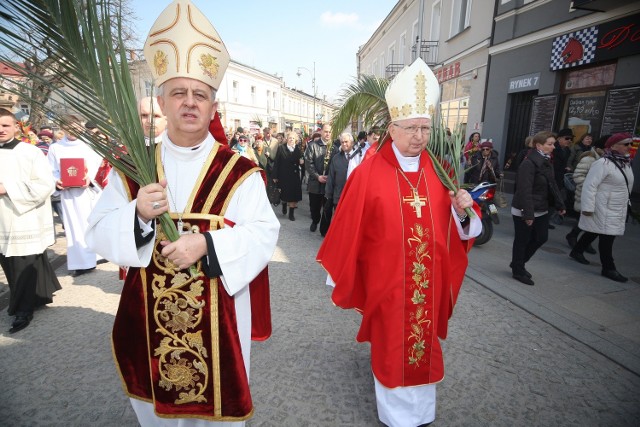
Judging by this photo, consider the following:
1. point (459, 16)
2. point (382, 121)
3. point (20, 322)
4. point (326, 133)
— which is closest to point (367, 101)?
point (382, 121)

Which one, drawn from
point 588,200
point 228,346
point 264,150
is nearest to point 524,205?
point 588,200

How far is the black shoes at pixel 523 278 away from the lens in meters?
4.73

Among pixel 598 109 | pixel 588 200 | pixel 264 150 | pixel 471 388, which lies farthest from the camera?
pixel 264 150

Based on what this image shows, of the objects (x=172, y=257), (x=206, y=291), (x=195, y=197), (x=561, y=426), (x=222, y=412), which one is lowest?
(x=561, y=426)

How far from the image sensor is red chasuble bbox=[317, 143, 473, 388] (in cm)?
233

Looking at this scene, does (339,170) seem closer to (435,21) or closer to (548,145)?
(548,145)

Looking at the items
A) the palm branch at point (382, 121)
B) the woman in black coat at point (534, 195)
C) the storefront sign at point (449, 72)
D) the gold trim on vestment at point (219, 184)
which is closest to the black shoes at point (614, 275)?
the woman in black coat at point (534, 195)

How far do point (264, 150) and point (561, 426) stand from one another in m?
9.32

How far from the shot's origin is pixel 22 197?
342 cm

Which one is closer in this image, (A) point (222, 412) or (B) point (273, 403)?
(A) point (222, 412)

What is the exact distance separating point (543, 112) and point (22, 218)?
11749mm

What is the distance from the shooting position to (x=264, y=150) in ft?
34.3

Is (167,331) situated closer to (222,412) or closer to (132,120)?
(222,412)

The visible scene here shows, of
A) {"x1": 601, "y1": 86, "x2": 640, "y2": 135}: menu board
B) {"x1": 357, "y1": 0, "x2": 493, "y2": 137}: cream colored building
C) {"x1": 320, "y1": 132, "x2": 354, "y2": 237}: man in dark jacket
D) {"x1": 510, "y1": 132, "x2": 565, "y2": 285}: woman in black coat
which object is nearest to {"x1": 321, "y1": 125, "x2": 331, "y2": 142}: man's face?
{"x1": 320, "y1": 132, "x2": 354, "y2": 237}: man in dark jacket
